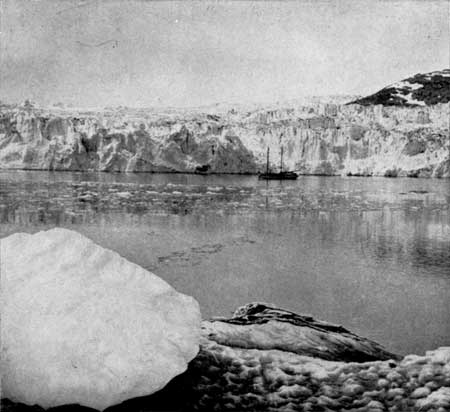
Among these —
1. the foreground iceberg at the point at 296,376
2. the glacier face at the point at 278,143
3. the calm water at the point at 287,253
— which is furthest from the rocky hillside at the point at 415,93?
the foreground iceberg at the point at 296,376

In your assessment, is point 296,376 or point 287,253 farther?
point 287,253

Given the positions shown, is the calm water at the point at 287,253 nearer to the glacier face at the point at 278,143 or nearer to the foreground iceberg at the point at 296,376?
the foreground iceberg at the point at 296,376

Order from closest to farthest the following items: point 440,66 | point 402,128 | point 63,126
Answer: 1. point 440,66
2. point 63,126
3. point 402,128

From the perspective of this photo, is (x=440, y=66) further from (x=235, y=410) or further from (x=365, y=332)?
(x=235, y=410)

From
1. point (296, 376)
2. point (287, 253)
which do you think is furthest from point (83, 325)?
point (287, 253)

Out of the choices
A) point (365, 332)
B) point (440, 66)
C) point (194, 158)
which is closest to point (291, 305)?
point (365, 332)

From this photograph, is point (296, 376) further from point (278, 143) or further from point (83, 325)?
point (278, 143)

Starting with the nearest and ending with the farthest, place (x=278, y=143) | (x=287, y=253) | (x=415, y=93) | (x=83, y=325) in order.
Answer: (x=83, y=325) < (x=287, y=253) < (x=415, y=93) < (x=278, y=143)
